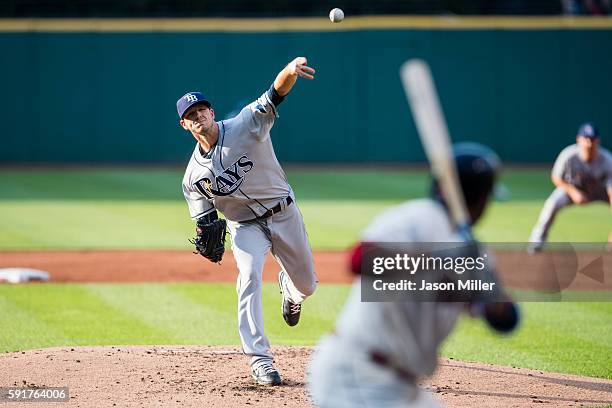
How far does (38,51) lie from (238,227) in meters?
18.7

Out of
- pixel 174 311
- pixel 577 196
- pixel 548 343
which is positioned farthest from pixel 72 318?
pixel 577 196

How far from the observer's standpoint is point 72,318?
9.26 metres

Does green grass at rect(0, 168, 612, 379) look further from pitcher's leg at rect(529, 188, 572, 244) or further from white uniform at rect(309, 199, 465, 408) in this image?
white uniform at rect(309, 199, 465, 408)

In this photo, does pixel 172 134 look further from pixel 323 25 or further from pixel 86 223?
pixel 86 223

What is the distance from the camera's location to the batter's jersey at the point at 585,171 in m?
12.6

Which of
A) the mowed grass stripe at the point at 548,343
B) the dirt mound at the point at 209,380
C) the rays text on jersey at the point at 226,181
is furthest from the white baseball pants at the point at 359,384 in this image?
the mowed grass stripe at the point at 548,343

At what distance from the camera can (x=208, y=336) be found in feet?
28.1

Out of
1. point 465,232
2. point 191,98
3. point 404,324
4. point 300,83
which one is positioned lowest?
point 404,324

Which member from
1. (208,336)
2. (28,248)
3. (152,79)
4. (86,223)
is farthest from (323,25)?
(208,336)

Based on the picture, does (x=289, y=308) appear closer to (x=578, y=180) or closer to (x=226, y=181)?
(x=226, y=181)

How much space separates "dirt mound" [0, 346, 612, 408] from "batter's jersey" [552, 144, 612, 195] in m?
5.93

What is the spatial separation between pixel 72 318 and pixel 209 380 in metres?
2.95

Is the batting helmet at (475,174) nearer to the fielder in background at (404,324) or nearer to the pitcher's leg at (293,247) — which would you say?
Result: the fielder in background at (404,324)

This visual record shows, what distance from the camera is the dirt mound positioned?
20.4 feet
